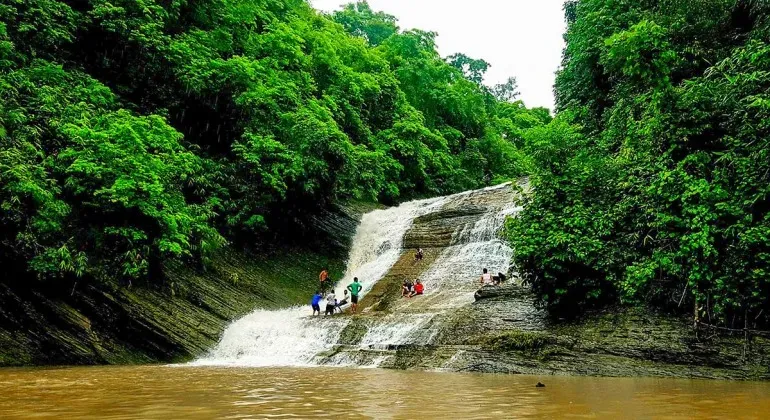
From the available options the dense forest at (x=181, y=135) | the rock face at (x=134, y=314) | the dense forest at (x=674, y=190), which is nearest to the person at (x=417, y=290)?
the rock face at (x=134, y=314)

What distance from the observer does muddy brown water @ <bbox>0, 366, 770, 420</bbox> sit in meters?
5.73

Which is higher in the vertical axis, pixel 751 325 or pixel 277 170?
pixel 277 170

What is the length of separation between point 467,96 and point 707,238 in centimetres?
3212

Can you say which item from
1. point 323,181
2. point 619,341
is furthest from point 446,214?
point 619,341

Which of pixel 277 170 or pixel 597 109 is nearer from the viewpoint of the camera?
pixel 277 170

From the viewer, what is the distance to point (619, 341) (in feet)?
39.3

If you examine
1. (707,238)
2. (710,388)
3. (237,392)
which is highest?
(707,238)

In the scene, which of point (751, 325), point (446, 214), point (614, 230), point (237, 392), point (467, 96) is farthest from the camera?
point (467, 96)

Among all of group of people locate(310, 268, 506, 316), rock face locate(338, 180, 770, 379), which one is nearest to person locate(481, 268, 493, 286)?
group of people locate(310, 268, 506, 316)

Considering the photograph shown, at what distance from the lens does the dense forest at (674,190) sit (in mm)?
11141

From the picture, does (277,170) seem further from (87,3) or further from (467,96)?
(467,96)

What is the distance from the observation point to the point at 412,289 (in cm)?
1962

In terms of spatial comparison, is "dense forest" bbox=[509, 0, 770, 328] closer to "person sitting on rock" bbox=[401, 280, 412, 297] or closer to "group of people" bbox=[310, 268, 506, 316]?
"group of people" bbox=[310, 268, 506, 316]

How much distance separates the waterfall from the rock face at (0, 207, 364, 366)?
2.48 ft
